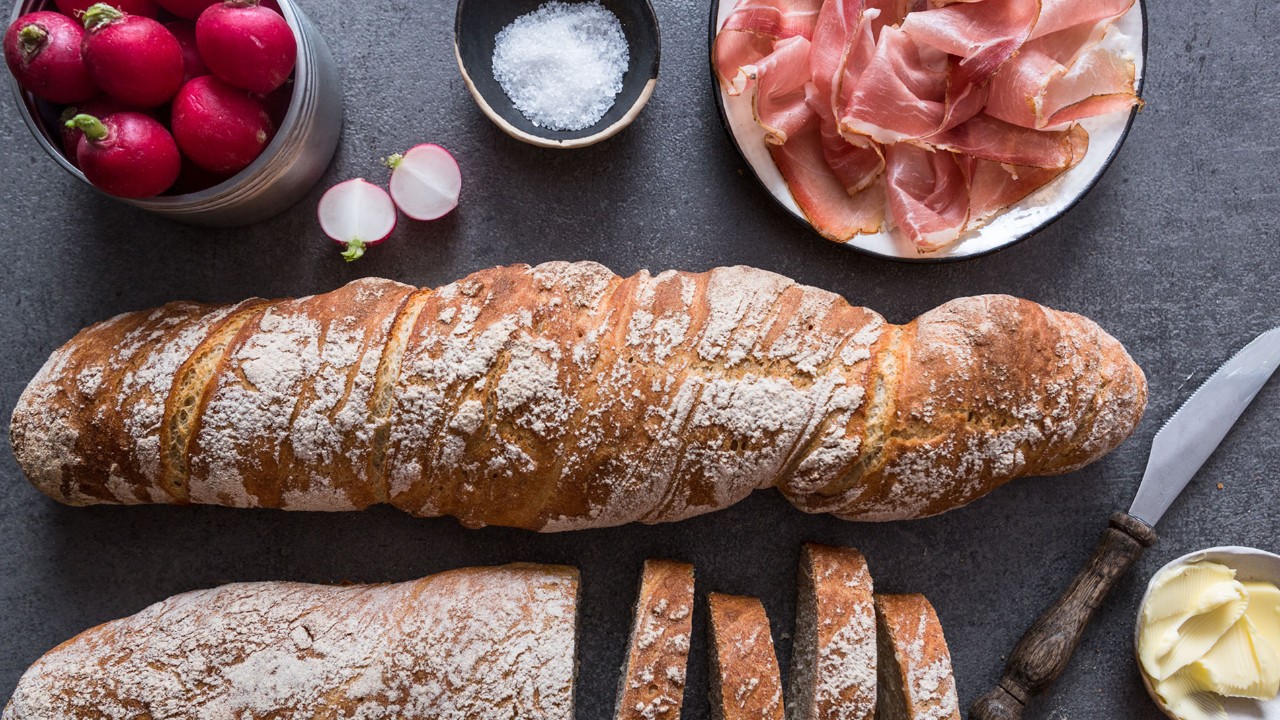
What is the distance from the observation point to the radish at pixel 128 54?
1.83 m

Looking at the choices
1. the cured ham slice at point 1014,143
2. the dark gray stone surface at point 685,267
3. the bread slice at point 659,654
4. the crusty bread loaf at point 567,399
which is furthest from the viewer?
the dark gray stone surface at point 685,267

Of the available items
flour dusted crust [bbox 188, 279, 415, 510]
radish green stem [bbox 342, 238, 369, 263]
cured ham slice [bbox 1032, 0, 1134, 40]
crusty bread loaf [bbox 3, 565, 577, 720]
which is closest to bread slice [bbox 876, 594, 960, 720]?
crusty bread loaf [bbox 3, 565, 577, 720]

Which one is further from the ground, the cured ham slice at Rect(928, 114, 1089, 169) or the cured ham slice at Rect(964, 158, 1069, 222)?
the cured ham slice at Rect(928, 114, 1089, 169)


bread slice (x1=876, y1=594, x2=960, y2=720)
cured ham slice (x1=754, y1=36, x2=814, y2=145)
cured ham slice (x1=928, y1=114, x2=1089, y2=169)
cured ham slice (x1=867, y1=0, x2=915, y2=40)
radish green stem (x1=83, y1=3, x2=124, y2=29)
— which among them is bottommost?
bread slice (x1=876, y1=594, x2=960, y2=720)

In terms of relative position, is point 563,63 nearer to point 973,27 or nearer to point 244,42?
point 244,42

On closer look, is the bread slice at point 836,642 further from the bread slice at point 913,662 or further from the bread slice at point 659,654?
the bread slice at point 659,654

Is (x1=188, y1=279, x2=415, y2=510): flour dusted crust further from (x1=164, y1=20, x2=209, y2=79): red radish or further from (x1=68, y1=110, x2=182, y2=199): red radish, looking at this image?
(x1=164, y1=20, x2=209, y2=79): red radish

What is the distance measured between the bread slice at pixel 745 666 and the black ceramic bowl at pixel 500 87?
1.41 metres

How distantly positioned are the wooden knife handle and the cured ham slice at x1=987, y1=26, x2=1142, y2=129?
1211 millimetres

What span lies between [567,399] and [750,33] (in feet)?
3.80

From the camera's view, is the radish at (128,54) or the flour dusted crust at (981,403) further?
the flour dusted crust at (981,403)

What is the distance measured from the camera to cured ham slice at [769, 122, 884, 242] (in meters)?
2.37

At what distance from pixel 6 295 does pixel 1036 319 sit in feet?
9.83

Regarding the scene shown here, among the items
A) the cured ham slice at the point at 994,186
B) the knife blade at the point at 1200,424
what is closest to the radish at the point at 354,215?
the cured ham slice at the point at 994,186
